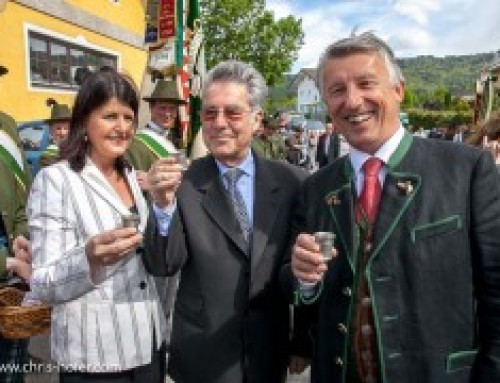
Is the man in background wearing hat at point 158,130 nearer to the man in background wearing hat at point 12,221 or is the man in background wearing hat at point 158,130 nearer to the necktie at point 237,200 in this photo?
the man in background wearing hat at point 12,221

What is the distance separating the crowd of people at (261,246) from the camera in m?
1.81

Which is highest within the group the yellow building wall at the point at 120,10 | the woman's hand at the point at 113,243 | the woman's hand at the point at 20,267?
the yellow building wall at the point at 120,10

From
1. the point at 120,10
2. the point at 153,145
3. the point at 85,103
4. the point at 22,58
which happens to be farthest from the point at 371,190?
the point at 120,10

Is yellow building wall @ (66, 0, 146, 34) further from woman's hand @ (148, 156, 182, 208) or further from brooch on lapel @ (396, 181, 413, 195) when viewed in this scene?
brooch on lapel @ (396, 181, 413, 195)

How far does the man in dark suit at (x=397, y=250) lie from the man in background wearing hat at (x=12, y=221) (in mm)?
1470

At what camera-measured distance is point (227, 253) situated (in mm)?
2334

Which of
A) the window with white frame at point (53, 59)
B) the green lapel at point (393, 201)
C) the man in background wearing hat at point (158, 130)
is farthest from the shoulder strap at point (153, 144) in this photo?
the window with white frame at point (53, 59)

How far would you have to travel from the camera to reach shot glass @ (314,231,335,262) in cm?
170

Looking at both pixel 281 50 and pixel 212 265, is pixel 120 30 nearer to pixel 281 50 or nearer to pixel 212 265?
pixel 212 265

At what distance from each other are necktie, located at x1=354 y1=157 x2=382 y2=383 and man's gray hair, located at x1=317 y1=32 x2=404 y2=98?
365 mm

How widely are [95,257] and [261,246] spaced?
79 centimetres

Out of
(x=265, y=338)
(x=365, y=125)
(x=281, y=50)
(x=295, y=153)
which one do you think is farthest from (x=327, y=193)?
(x=281, y=50)

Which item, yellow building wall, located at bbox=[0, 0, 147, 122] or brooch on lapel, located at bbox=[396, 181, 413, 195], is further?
yellow building wall, located at bbox=[0, 0, 147, 122]

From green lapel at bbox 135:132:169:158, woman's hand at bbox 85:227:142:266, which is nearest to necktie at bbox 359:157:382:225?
woman's hand at bbox 85:227:142:266
